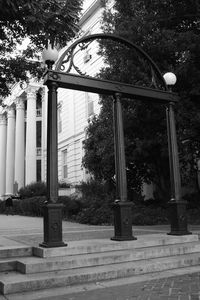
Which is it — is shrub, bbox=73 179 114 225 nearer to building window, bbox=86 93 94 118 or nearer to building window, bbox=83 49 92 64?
building window, bbox=86 93 94 118

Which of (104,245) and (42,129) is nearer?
(104,245)

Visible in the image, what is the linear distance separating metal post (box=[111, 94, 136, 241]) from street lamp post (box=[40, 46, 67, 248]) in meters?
1.57

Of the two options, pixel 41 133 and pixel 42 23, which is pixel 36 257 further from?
pixel 41 133

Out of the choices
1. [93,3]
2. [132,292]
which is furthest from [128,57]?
[93,3]

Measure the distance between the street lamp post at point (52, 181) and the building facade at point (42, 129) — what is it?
1483cm

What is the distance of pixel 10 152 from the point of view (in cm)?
4656

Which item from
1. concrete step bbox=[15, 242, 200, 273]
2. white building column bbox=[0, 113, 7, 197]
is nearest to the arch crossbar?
concrete step bbox=[15, 242, 200, 273]

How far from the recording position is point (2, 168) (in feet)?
161

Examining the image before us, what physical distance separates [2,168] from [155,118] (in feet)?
122

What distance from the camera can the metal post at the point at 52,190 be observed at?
7913 millimetres

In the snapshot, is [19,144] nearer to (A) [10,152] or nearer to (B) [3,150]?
(A) [10,152]

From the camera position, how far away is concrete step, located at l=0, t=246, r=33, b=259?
24.7 ft

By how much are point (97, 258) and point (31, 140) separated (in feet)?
111

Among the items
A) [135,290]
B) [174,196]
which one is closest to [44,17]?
[135,290]
